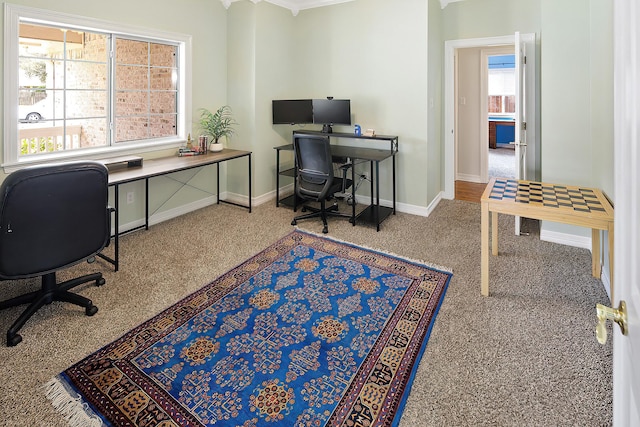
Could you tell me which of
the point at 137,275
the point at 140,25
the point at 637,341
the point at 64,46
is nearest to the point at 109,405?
the point at 137,275

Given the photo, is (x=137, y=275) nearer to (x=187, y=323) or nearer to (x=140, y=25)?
(x=187, y=323)

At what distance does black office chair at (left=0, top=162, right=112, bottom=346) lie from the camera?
75.3 inches

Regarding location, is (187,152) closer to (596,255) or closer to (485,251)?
(485,251)

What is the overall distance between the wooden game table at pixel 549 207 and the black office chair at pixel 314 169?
1.54m

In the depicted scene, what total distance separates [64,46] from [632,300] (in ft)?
13.7

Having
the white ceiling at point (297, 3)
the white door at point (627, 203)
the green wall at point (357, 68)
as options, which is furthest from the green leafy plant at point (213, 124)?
the white door at point (627, 203)

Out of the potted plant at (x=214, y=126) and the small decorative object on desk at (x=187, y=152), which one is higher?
the potted plant at (x=214, y=126)

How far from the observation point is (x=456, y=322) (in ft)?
7.30

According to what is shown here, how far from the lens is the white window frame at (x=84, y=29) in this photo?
2.75 metres

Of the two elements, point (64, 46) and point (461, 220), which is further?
point (461, 220)

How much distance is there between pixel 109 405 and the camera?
1618 millimetres

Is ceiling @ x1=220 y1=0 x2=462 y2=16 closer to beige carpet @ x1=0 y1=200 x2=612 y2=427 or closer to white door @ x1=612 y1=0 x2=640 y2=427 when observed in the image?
beige carpet @ x1=0 y1=200 x2=612 y2=427

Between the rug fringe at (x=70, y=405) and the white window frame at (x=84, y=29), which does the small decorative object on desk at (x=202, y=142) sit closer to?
the white window frame at (x=84, y=29)

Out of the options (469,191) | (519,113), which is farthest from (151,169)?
(469,191)
